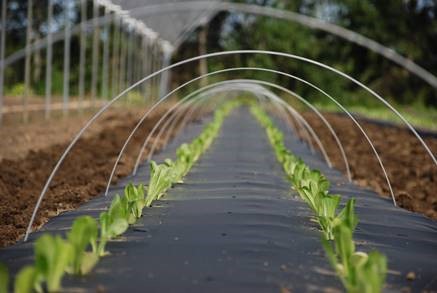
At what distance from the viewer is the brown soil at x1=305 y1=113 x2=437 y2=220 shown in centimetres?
782

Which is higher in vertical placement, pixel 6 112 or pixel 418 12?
pixel 418 12

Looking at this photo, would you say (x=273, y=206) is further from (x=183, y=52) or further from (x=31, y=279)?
(x=183, y=52)

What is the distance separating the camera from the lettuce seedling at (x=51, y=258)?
9.17 ft

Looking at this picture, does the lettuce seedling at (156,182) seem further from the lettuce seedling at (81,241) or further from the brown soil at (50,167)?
the lettuce seedling at (81,241)

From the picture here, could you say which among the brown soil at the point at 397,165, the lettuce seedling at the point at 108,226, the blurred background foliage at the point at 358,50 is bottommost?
the brown soil at the point at 397,165

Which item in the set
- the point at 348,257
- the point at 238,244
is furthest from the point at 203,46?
the point at 348,257

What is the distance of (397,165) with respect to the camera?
11.3 metres

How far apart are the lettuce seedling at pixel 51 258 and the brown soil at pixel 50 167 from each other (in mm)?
1910

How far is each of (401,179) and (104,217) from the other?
633cm

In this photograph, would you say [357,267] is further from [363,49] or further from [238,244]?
[363,49]

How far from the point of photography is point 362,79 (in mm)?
41281

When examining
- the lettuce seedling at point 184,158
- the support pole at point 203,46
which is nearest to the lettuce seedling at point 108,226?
the lettuce seedling at point 184,158

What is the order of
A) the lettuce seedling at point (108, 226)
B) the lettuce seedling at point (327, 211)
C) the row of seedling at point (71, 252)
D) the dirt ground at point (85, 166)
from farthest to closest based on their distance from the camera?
the dirt ground at point (85, 166) < the lettuce seedling at point (327, 211) < the lettuce seedling at point (108, 226) < the row of seedling at point (71, 252)

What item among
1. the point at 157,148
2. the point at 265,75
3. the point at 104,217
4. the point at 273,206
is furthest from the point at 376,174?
the point at 265,75
